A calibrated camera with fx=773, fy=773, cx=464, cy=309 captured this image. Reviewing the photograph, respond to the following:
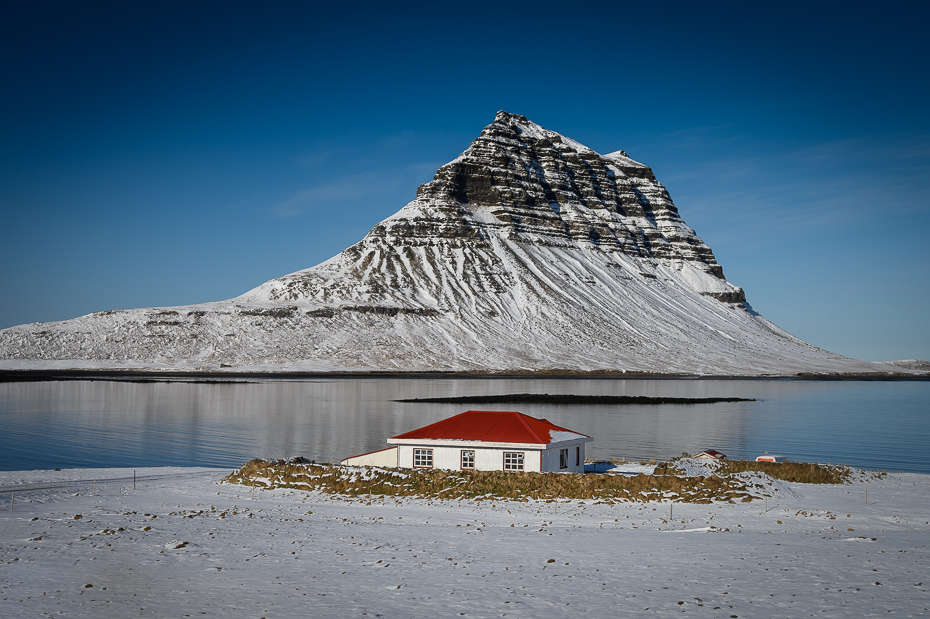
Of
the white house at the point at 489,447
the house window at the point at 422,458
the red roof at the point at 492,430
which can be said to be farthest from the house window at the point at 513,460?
the house window at the point at 422,458

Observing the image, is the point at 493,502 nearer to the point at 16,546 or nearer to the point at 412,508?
the point at 412,508

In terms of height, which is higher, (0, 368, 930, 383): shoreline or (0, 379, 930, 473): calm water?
(0, 379, 930, 473): calm water

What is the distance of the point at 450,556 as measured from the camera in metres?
19.9

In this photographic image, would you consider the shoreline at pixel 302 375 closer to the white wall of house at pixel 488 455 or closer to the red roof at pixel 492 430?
the red roof at pixel 492 430

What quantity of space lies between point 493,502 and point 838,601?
1586 centimetres

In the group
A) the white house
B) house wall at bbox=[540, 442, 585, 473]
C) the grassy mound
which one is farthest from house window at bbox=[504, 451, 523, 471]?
the grassy mound

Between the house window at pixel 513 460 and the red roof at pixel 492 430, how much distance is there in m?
0.57

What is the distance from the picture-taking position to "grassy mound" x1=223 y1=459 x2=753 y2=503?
30.1 m

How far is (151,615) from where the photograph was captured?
14586mm

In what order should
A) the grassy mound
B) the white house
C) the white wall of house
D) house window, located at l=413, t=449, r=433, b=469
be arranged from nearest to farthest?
the grassy mound → the white wall of house → the white house → house window, located at l=413, t=449, r=433, b=469

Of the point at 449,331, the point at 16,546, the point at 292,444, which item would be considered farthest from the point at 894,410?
the point at 449,331

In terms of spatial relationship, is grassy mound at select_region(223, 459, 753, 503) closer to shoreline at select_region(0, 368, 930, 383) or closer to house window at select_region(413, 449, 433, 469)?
house window at select_region(413, 449, 433, 469)

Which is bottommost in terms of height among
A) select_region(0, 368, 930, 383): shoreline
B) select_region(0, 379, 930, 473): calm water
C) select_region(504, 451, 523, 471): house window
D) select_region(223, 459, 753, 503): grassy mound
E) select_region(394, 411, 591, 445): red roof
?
select_region(0, 368, 930, 383): shoreline

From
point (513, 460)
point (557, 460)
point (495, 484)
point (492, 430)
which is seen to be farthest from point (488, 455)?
point (495, 484)
